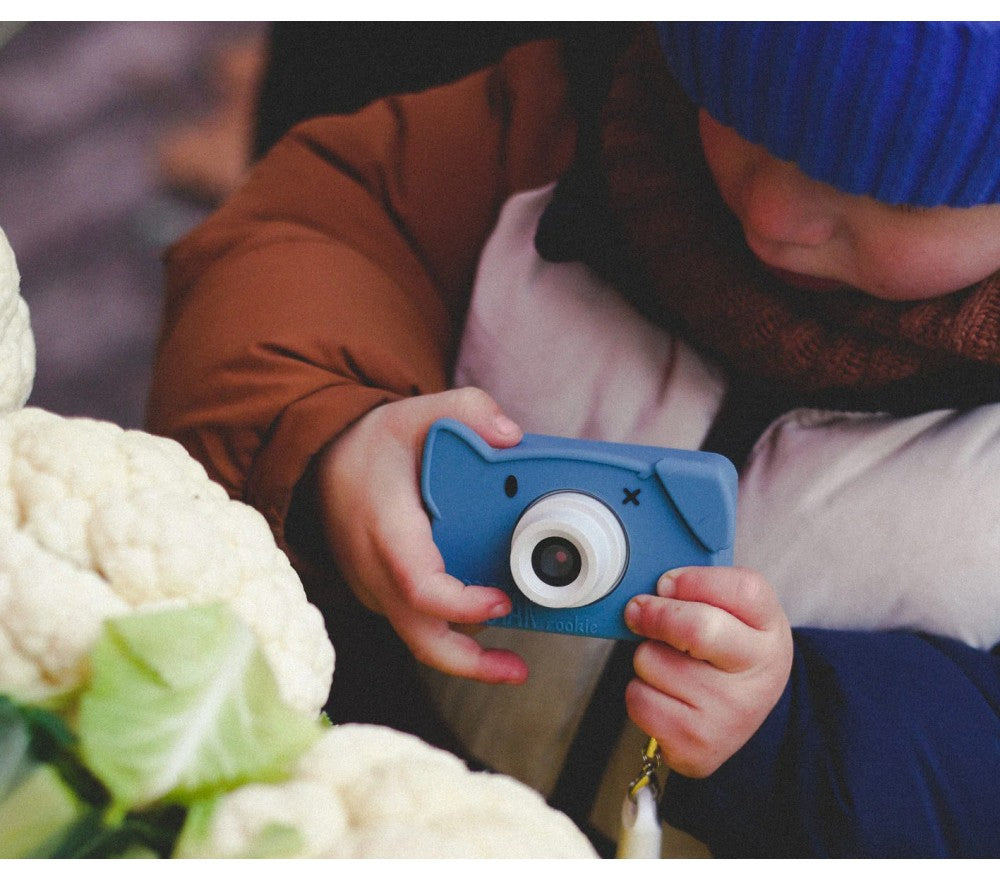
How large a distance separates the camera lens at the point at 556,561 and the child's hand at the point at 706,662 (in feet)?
0.11

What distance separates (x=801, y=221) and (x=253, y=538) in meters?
0.29

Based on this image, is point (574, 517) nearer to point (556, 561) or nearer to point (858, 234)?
point (556, 561)

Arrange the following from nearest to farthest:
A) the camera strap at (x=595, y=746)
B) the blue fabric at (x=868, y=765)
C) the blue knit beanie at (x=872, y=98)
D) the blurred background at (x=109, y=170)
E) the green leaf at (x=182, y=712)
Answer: the green leaf at (x=182, y=712) < the blue knit beanie at (x=872, y=98) < the blue fabric at (x=868, y=765) < the camera strap at (x=595, y=746) < the blurred background at (x=109, y=170)

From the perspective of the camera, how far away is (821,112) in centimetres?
37

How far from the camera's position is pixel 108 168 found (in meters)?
1.26

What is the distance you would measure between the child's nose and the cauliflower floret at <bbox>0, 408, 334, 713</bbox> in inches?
10.7

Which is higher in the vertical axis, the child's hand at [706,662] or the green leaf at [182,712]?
the green leaf at [182,712]

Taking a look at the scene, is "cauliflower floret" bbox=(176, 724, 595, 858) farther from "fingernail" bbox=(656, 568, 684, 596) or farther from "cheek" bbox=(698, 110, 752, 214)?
"cheek" bbox=(698, 110, 752, 214)

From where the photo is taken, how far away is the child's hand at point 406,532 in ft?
1.37

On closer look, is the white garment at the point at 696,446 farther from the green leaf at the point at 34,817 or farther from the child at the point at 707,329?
the green leaf at the point at 34,817

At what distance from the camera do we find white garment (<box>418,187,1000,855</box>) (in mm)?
507

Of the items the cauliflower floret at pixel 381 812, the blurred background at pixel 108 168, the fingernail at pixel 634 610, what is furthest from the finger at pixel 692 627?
the blurred background at pixel 108 168

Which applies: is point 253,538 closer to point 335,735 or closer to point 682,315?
point 335,735

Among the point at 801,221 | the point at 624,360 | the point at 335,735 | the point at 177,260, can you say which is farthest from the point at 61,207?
the point at 335,735
